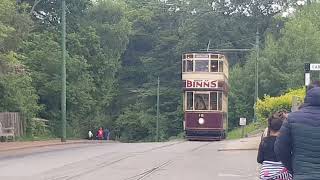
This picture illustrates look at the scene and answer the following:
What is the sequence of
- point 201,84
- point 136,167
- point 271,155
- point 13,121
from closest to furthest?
point 271,155 < point 136,167 < point 13,121 < point 201,84

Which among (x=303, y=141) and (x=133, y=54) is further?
(x=133, y=54)

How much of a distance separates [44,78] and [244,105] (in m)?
22.2

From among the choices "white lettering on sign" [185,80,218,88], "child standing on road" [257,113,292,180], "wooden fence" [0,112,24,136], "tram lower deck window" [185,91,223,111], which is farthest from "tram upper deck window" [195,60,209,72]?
"child standing on road" [257,113,292,180]

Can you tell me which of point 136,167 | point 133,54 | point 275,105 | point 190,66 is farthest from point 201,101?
point 133,54

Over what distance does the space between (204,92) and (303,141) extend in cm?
3463

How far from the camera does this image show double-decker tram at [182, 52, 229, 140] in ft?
131

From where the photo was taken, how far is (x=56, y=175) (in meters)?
16.3

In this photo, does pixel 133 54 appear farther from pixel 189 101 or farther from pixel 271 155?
pixel 271 155

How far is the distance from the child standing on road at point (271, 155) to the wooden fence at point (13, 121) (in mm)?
30977

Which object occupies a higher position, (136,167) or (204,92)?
(204,92)

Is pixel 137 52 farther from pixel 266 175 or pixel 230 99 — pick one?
pixel 266 175

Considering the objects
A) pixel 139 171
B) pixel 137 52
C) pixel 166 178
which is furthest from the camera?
pixel 137 52

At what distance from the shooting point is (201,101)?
40625 millimetres

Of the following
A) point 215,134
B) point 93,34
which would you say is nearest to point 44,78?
point 93,34
